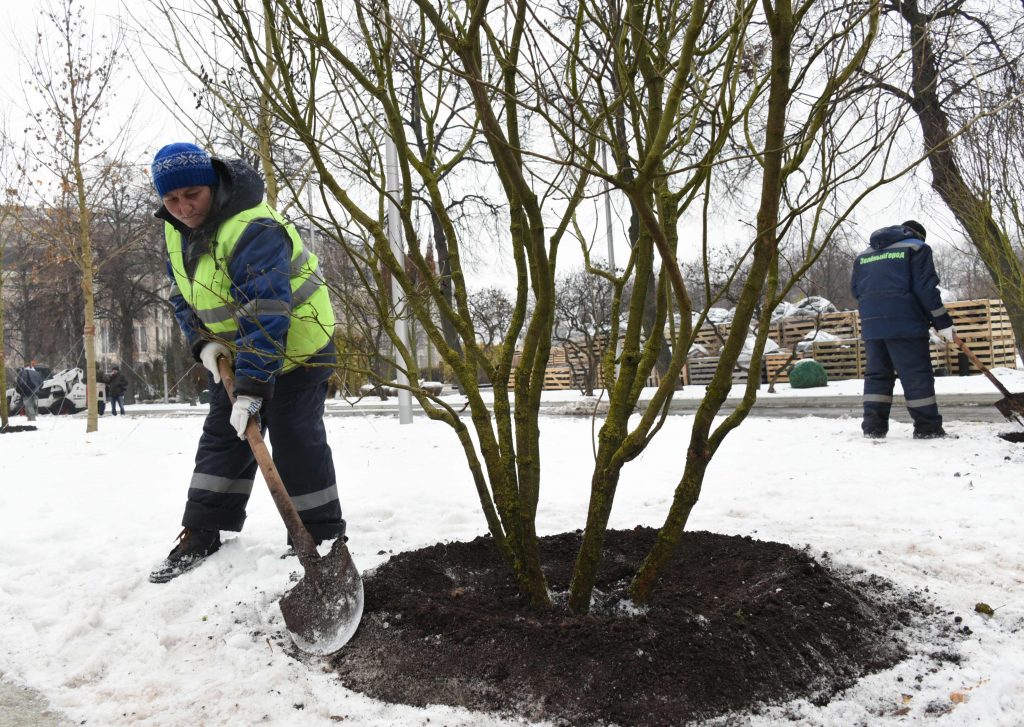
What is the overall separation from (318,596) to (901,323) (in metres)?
5.30

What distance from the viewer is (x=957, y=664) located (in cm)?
190

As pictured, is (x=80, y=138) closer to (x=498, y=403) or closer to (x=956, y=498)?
(x=498, y=403)

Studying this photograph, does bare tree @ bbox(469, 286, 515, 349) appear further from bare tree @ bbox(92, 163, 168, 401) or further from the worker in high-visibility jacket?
the worker in high-visibility jacket

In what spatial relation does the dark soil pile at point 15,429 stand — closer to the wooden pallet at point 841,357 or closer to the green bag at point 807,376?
the green bag at point 807,376

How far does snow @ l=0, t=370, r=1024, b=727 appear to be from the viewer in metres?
1.81

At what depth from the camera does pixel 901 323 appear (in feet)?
19.2

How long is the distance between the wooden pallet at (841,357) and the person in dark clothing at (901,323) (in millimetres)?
11763

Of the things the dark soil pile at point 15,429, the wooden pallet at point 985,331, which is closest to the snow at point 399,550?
the dark soil pile at point 15,429

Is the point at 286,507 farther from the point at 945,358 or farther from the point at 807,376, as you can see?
the point at 945,358

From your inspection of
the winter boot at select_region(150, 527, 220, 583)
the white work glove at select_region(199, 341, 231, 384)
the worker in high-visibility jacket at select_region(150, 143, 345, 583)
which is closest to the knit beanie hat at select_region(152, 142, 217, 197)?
the worker in high-visibility jacket at select_region(150, 143, 345, 583)

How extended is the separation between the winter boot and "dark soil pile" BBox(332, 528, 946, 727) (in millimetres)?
934

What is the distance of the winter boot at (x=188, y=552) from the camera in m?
2.91

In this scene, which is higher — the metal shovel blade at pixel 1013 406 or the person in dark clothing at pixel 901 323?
the person in dark clothing at pixel 901 323

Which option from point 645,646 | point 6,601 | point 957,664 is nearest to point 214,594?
point 6,601
